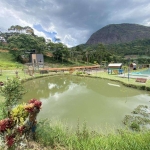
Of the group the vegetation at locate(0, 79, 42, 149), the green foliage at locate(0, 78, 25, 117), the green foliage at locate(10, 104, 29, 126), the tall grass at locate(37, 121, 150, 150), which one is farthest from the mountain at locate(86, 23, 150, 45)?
the green foliage at locate(10, 104, 29, 126)

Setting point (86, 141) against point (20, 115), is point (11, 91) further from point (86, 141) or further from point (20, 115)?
point (86, 141)

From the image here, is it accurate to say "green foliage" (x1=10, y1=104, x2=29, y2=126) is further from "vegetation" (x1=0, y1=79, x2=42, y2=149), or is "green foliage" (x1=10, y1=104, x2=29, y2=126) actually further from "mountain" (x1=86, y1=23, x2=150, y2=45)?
"mountain" (x1=86, y1=23, x2=150, y2=45)

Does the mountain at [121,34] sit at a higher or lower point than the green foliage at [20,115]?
higher

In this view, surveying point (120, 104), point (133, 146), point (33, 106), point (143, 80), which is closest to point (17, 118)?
point (33, 106)

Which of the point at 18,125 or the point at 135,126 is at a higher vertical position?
the point at 18,125

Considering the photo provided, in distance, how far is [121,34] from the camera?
158 metres

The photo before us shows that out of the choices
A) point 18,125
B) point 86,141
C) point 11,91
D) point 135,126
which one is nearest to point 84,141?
point 86,141

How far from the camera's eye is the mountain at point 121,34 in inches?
5792

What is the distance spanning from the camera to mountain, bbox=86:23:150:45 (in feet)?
483

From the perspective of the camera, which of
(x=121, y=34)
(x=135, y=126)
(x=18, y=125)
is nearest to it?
(x=18, y=125)

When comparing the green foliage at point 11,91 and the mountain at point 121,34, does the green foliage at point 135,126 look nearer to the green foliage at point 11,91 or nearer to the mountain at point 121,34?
the green foliage at point 11,91

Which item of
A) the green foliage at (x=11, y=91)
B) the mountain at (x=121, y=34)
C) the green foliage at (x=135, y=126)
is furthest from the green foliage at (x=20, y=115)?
the mountain at (x=121, y=34)

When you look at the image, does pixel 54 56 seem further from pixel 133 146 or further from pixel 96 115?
pixel 133 146

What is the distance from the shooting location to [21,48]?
36.8 m
